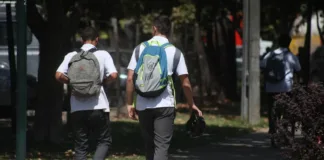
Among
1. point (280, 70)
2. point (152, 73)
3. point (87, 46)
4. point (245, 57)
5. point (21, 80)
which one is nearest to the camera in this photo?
point (152, 73)

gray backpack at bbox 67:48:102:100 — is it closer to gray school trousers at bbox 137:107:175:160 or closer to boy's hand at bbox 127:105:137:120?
boy's hand at bbox 127:105:137:120

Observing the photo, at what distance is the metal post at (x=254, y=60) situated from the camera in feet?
55.8

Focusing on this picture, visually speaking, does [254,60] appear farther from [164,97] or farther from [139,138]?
[164,97]

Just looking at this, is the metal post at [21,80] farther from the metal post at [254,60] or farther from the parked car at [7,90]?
the metal post at [254,60]

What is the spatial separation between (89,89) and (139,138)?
593 centimetres

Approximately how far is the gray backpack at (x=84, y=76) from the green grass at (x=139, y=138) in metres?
3.13

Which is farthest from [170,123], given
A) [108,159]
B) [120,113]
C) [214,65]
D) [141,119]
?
[214,65]

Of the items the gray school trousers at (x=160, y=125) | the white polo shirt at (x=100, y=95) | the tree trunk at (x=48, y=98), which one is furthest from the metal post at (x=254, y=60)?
the gray school trousers at (x=160, y=125)

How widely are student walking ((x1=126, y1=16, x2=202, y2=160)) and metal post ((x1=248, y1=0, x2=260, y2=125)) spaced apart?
29.7 feet

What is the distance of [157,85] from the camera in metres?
7.87

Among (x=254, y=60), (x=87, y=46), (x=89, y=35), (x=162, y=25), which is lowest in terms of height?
(x=254, y=60)

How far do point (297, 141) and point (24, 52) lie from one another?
3.17m

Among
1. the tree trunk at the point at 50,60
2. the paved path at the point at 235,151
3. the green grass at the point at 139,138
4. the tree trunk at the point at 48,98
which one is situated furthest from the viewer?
the tree trunk at the point at 48,98

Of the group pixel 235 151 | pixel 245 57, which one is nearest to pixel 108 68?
pixel 235 151
